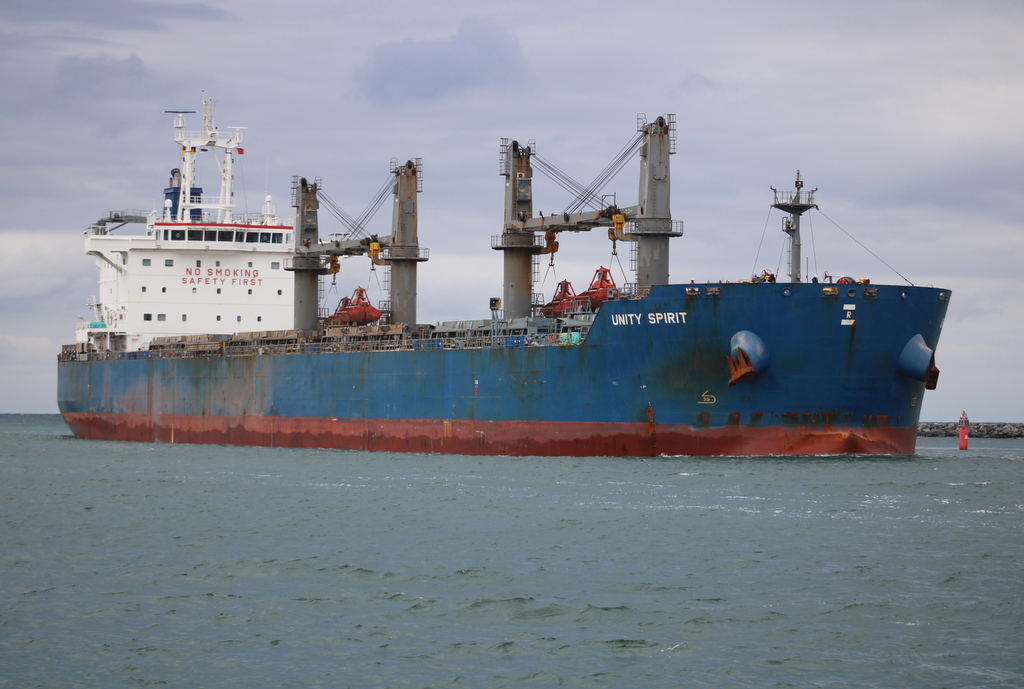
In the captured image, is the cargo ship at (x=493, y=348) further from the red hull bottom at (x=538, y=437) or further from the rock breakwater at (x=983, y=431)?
the rock breakwater at (x=983, y=431)

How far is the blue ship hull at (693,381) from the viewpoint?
24.2 meters

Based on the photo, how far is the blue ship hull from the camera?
24.2 meters

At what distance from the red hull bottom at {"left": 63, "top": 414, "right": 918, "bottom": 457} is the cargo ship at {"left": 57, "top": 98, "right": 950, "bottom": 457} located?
2.0 inches

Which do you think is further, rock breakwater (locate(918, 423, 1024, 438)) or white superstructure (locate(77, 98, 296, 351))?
rock breakwater (locate(918, 423, 1024, 438))

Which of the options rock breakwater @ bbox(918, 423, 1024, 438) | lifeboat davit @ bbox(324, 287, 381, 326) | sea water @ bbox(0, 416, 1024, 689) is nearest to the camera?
sea water @ bbox(0, 416, 1024, 689)

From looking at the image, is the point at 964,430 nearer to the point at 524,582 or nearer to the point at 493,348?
the point at 493,348

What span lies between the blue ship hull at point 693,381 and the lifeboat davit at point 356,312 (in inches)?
255

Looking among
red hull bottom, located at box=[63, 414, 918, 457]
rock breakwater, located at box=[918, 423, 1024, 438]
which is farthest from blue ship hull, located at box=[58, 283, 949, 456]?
rock breakwater, located at box=[918, 423, 1024, 438]

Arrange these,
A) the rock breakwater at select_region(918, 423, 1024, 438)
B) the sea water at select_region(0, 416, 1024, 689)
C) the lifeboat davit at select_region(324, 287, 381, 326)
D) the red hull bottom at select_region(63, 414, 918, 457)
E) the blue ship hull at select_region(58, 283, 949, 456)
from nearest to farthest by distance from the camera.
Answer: the sea water at select_region(0, 416, 1024, 689) < the blue ship hull at select_region(58, 283, 949, 456) < the red hull bottom at select_region(63, 414, 918, 457) < the lifeboat davit at select_region(324, 287, 381, 326) < the rock breakwater at select_region(918, 423, 1024, 438)

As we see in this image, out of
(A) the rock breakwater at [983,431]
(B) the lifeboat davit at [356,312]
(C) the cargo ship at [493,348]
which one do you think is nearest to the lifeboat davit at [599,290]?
(C) the cargo ship at [493,348]

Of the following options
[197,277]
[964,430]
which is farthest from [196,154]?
[964,430]

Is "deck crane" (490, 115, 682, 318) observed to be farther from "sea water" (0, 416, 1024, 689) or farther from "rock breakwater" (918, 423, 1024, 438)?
"rock breakwater" (918, 423, 1024, 438)

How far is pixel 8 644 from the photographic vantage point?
420 inches

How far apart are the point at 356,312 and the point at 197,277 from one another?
7947 millimetres
